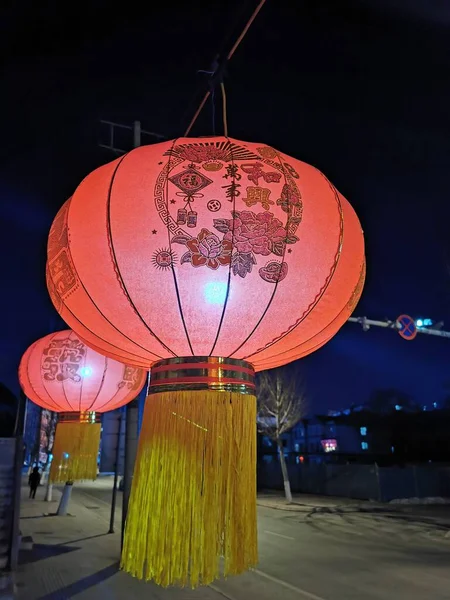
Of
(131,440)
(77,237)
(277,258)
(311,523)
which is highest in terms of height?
(77,237)

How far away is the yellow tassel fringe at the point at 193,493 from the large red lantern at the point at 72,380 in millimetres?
3673

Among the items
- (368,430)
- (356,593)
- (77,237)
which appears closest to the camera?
(77,237)

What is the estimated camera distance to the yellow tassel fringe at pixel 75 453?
5637 millimetres

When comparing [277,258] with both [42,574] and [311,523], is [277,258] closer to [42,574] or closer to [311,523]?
[42,574]

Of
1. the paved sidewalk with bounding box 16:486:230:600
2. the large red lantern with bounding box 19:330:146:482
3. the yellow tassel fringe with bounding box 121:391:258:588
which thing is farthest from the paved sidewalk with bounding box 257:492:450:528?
the yellow tassel fringe with bounding box 121:391:258:588

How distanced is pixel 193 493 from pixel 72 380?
4252 millimetres

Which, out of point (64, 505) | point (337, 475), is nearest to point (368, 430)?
point (337, 475)

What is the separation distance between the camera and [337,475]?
20.6m

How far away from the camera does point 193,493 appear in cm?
244

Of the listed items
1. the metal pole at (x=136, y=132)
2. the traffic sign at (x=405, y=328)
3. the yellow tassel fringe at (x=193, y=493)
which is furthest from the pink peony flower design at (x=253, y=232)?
the traffic sign at (x=405, y=328)

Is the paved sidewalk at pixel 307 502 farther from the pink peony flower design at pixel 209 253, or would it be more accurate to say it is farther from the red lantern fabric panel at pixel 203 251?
the pink peony flower design at pixel 209 253

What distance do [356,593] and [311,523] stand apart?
7026mm

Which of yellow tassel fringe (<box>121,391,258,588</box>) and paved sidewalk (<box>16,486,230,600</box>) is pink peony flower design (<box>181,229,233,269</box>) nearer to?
yellow tassel fringe (<box>121,391,258,588</box>)

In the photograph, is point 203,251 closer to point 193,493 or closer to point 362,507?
point 193,493
